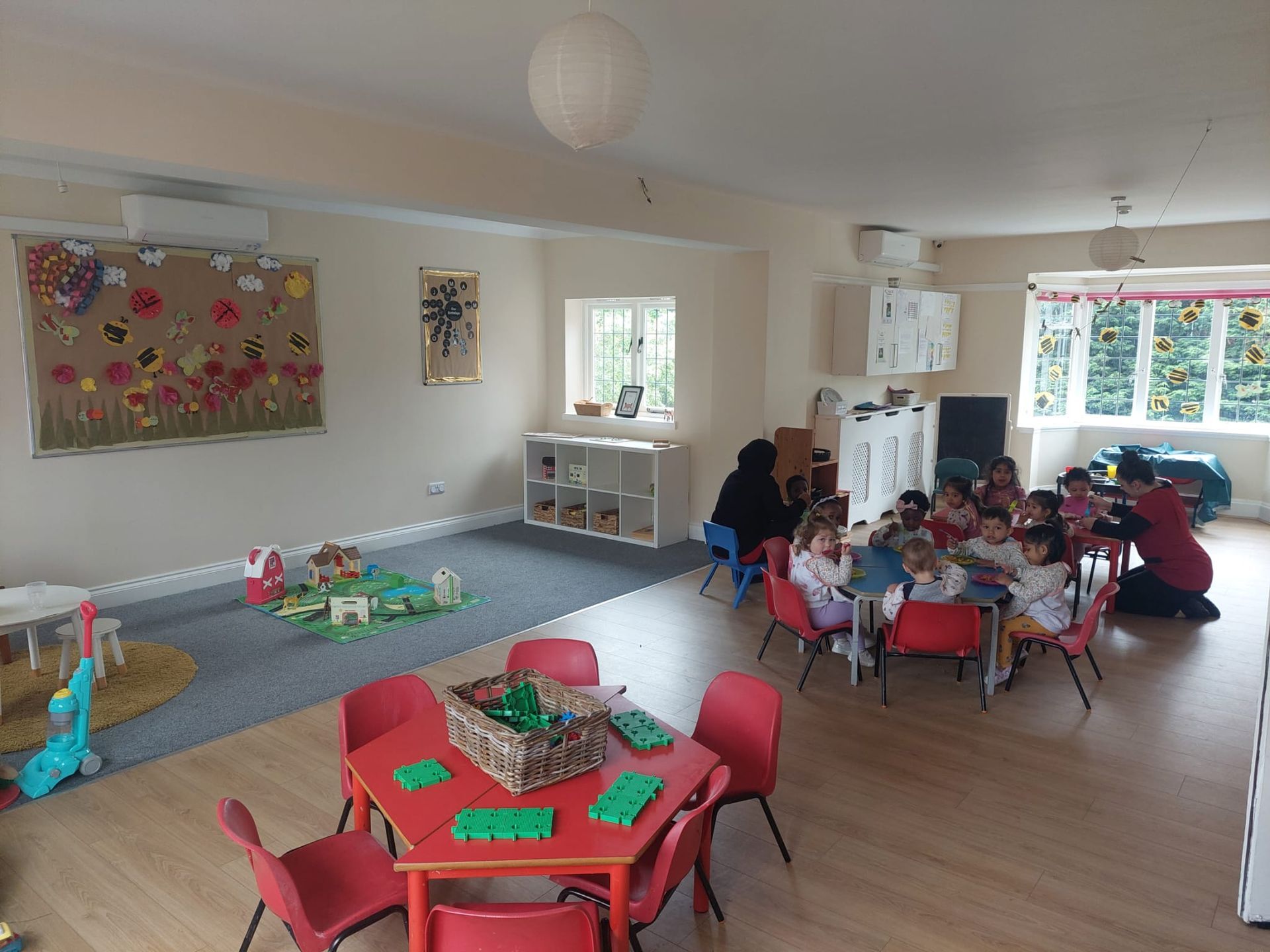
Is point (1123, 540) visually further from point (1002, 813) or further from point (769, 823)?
point (769, 823)

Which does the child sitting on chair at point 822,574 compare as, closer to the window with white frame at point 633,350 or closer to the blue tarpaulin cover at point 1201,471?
the window with white frame at point 633,350

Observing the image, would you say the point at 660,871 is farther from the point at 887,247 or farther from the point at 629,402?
the point at 887,247

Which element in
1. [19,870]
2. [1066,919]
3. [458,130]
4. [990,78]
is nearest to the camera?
[1066,919]

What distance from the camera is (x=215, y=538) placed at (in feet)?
20.6

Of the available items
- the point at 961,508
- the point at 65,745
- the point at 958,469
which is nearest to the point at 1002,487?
the point at 961,508

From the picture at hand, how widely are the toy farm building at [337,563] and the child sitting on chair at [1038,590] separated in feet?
14.8

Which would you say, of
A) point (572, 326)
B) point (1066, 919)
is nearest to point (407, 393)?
point (572, 326)

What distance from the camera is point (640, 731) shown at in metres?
2.67

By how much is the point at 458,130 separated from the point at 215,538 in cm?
371

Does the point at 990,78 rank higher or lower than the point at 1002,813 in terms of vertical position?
higher

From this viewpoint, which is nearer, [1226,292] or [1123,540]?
[1123,540]

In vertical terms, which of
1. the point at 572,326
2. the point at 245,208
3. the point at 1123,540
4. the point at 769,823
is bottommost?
the point at 769,823

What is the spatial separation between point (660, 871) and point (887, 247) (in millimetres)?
7211

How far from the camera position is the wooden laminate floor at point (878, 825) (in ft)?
9.04
